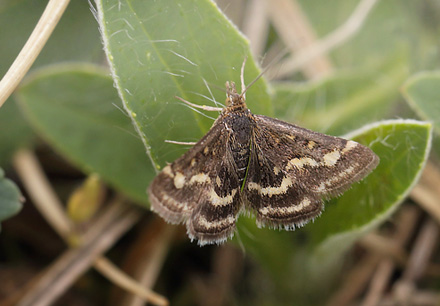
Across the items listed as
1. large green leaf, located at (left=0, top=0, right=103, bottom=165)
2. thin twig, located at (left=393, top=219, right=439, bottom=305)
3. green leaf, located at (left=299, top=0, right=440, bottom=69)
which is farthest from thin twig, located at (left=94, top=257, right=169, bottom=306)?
green leaf, located at (left=299, top=0, right=440, bottom=69)

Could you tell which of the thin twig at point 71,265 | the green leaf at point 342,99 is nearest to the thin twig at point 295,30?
the green leaf at point 342,99

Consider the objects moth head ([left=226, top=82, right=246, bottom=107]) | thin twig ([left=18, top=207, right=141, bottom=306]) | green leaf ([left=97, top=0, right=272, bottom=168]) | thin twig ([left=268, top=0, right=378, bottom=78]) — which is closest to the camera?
green leaf ([left=97, top=0, right=272, bottom=168])

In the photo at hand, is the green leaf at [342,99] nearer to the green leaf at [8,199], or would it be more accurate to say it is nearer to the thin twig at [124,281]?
the thin twig at [124,281]

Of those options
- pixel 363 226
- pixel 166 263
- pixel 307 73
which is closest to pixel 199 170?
pixel 363 226

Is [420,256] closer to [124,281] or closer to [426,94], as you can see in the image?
[426,94]

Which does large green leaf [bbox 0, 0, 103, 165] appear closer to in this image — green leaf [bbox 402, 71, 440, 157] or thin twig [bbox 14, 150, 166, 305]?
thin twig [bbox 14, 150, 166, 305]

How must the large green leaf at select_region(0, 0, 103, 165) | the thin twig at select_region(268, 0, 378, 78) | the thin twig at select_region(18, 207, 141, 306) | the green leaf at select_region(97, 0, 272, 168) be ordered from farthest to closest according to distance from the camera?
the thin twig at select_region(268, 0, 378, 78) → the large green leaf at select_region(0, 0, 103, 165) → the thin twig at select_region(18, 207, 141, 306) → the green leaf at select_region(97, 0, 272, 168)

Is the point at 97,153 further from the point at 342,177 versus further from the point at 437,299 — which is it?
the point at 437,299
